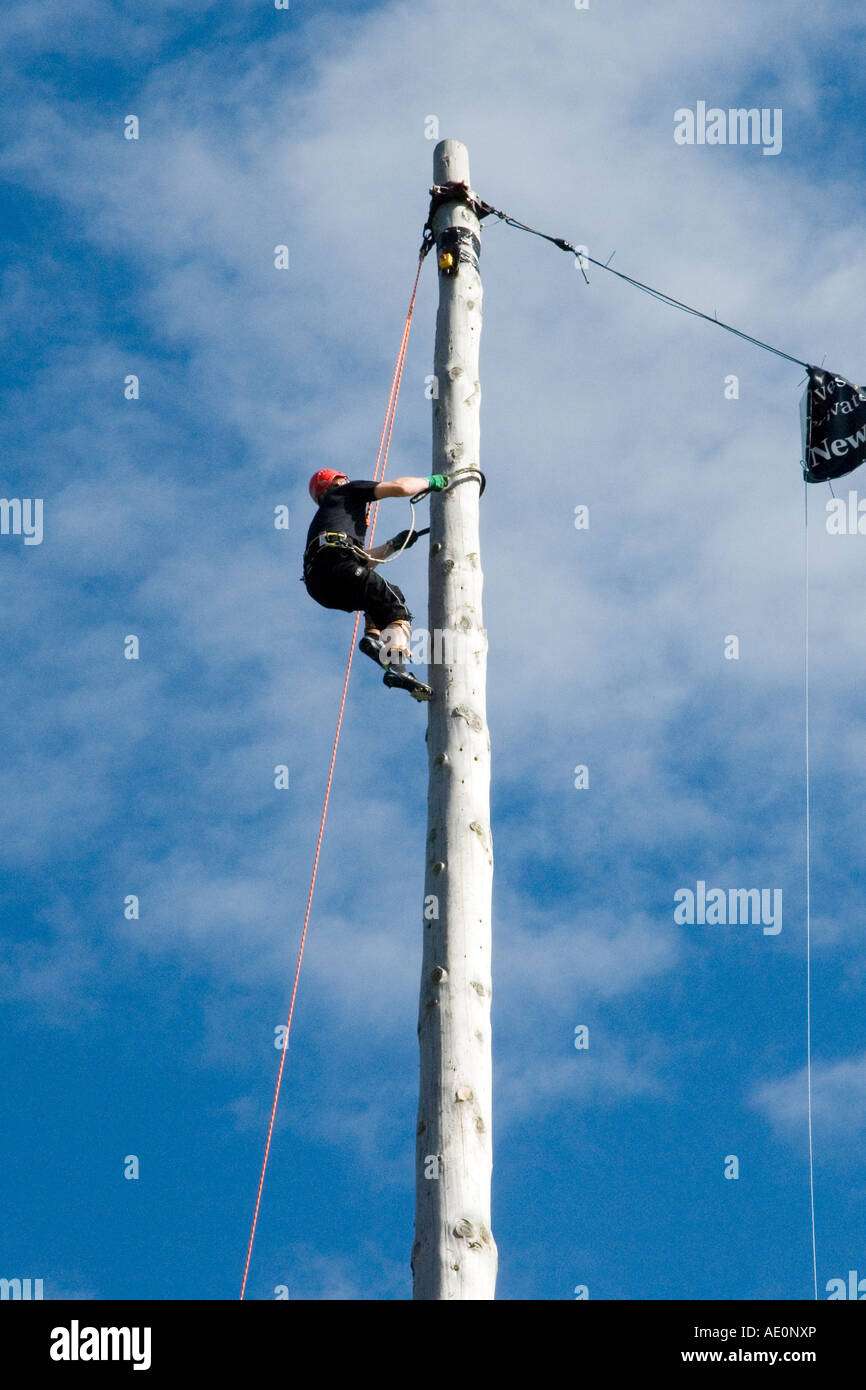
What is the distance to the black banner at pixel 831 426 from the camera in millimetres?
11328

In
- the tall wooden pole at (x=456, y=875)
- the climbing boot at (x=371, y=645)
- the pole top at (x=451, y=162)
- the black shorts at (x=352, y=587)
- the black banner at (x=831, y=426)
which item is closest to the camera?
the tall wooden pole at (x=456, y=875)

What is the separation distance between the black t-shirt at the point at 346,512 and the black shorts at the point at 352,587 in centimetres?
16

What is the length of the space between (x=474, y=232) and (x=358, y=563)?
181 cm

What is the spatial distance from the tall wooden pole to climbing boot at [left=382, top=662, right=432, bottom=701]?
75 millimetres

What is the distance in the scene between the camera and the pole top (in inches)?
346

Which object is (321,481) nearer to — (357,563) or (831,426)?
(357,563)

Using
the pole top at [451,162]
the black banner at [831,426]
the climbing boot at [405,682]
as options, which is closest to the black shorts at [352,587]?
the climbing boot at [405,682]

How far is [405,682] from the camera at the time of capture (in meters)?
7.11

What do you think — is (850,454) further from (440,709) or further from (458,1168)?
(458,1168)

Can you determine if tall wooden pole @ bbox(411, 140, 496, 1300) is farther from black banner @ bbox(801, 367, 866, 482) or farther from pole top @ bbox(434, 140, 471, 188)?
black banner @ bbox(801, 367, 866, 482)

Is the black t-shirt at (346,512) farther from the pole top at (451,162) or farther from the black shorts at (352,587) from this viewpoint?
the pole top at (451,162)

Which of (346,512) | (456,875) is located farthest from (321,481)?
(456,875)

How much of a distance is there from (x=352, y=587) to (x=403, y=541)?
1.19 feet
